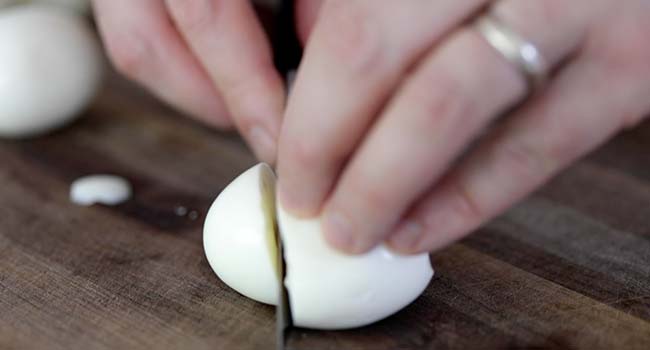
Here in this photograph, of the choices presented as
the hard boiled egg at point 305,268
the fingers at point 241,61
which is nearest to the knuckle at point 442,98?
the hard boiled egg at point 305,268

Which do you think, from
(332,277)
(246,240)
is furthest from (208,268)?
(332,277)

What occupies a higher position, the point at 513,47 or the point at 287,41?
the point at 513,47

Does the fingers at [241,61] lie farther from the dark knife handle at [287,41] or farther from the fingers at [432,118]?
the fingers at [432,118]

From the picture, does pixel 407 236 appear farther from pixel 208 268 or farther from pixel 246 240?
pixel 208 268

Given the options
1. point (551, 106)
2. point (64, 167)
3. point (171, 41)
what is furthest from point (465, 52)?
point (64, 167)

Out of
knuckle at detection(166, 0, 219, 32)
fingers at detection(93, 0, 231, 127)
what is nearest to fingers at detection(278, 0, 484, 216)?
knuckle at detection(166, 0, 219, 32)

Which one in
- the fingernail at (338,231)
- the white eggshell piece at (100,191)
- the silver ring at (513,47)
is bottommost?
the white eggshell piece at (100,191)
